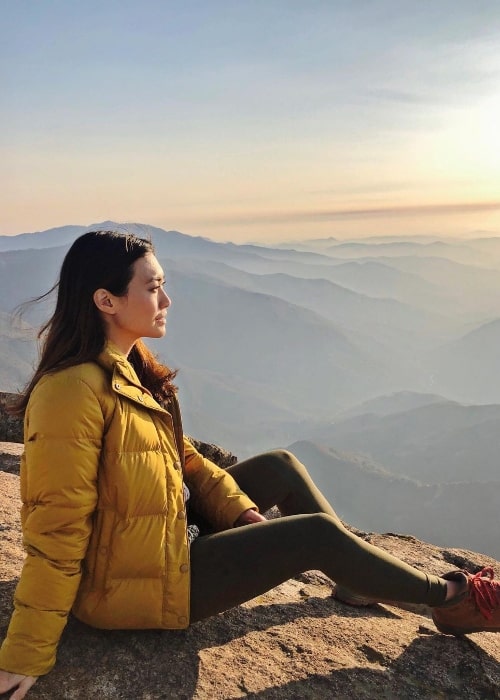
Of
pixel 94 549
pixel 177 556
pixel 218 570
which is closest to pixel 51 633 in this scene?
pixel 94 549

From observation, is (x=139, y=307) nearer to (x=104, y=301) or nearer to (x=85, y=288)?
(x=104, y=301)

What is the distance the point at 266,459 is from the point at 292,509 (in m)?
0.52

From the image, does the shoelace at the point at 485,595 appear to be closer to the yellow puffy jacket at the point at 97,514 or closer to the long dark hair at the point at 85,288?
the yellow puffy jacket at the point at 97,514

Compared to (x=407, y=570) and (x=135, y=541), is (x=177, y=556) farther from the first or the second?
(x=407, y=570)

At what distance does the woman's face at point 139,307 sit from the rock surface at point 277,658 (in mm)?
2208

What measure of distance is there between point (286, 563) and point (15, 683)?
1.87 m

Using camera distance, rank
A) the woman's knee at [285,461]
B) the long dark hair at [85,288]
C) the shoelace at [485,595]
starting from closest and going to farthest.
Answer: the long dark hair at [85,288], the shoelace at [485,595], the woman's knee at [285,461]

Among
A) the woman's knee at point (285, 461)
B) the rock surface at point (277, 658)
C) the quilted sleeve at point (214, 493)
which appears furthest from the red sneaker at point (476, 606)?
the quilted sleeve at point (214, 493)

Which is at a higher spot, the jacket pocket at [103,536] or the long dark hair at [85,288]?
the long dark hair at [85,288]

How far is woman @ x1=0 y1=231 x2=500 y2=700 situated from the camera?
3562 mm

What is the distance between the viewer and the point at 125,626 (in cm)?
404

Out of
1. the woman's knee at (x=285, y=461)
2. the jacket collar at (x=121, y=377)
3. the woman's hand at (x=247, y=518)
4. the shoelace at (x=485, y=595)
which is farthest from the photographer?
the woman's knee at (x=285, y=461)

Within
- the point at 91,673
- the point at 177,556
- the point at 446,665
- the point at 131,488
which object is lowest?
the point at 446,665

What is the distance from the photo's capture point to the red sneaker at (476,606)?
4.52 metres
